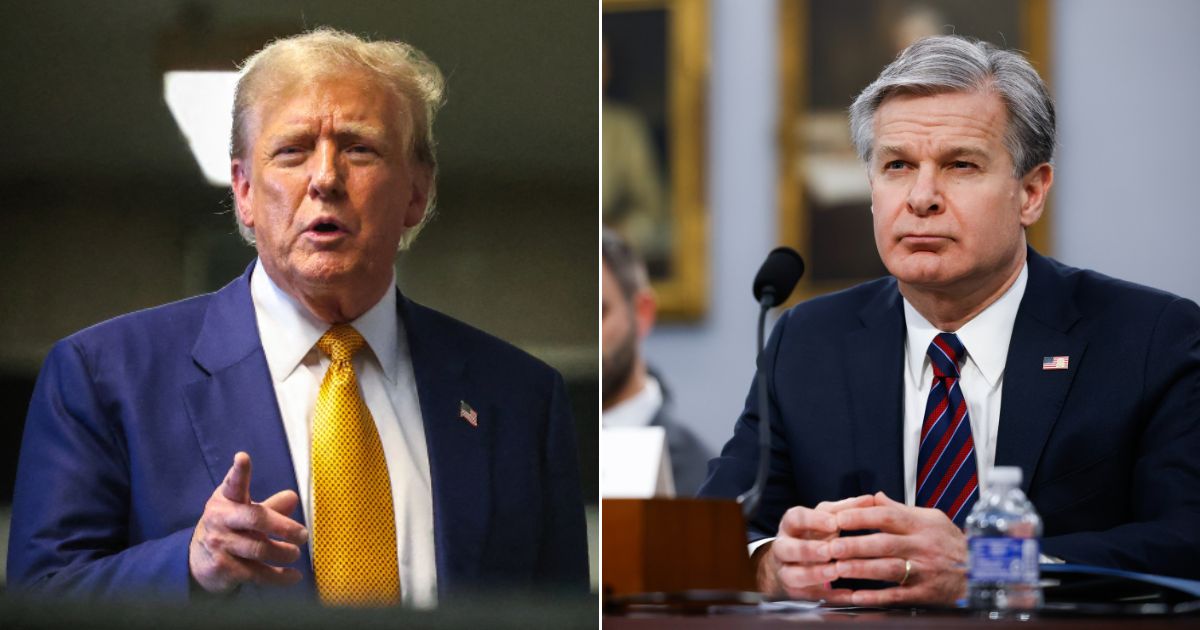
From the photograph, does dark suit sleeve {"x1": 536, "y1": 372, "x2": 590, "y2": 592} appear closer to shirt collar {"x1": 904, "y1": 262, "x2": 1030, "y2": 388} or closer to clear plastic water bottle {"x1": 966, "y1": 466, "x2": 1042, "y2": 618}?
shirt collar {"x1": 904, "y1": 262, "x2": 1030, "y2": 388}

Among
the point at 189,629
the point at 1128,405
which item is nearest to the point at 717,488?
the point at 1128,405

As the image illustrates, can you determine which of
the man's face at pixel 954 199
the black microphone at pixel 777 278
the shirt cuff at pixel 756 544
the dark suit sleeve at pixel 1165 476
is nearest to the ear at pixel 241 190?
the black microphone at pixel 777 278

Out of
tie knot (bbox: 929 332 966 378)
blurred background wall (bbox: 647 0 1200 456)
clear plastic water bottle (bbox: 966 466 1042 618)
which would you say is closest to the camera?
clear plastic water bottle (bbox: 966 466 1042 618)

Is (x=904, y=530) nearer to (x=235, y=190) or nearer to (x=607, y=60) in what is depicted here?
(x=235, y=190)

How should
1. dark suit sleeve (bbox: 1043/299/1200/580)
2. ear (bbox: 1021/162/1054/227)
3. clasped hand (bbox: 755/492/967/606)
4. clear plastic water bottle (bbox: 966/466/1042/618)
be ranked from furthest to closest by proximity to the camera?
1. ear (bbox: 1021/162/1054/227)
2. dark suit sleeve (bbox: 1043/299/1200/580)
3. clasped hand (bbox: 755/492/967/606)
4. clear plastic water bottle (bbox: 966/466/1042/618)

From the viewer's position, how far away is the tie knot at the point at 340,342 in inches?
115

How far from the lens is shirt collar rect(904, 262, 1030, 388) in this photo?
2953mm

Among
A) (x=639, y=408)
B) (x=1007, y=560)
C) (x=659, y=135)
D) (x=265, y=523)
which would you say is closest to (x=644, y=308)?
(x=639, y=408)

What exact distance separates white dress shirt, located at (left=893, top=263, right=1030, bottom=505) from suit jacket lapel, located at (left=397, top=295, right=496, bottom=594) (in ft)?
2.66

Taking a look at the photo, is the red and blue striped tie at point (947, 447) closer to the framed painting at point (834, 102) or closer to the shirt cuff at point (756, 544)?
the shirt cuff at point (756, 544)

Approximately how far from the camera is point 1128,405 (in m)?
2.83

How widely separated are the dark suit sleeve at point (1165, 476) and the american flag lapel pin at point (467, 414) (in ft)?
3.54

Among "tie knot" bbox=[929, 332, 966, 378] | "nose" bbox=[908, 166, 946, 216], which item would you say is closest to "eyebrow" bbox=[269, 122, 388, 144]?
"nose" bbox=[908, 166, 946, 216]

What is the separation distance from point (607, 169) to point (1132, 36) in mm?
1455
